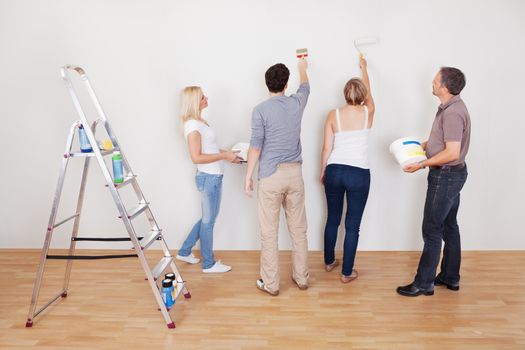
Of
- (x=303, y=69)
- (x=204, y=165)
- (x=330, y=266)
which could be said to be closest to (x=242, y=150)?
(x=204, y=165)

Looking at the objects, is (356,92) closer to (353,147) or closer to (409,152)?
(353,147)

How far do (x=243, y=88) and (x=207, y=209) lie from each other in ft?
3.50

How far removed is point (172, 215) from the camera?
12.8 ft

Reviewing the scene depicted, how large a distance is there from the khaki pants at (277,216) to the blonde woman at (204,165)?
19.1 inches

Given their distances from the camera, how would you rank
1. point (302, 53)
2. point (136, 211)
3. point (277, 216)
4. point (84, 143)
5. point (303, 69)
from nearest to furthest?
point (84, 143)
point (136, 211)
point (277, 216)
point (303, 69)
point (302, 53)

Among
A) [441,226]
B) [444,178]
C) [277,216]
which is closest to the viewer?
[444,178]

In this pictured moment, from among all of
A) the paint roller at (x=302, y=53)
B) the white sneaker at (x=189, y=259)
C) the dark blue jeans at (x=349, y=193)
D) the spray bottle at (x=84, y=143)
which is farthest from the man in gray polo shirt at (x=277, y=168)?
the spray bottle at (x=84, y=143)

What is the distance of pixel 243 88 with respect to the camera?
144 inches

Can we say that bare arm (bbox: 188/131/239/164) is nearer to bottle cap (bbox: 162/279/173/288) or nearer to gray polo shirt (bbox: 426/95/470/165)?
bottle cap (bbox: 162/279/173/288)

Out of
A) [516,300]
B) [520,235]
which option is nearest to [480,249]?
[520,235]

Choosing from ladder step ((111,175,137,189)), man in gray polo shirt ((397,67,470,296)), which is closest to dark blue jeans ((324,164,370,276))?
man in gray polo shirt ((397,67,470,296))

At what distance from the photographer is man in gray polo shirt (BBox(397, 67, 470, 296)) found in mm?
2715

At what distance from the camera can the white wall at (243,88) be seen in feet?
11.5

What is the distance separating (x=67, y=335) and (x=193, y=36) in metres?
2.42
